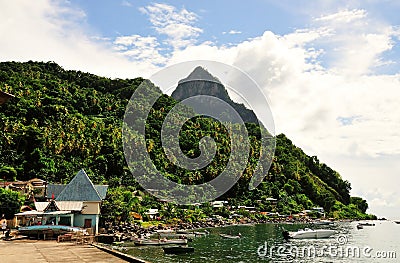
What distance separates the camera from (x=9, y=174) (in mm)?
60688

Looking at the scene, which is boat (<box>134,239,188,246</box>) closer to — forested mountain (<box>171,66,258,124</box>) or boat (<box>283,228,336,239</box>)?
boat (<box>283,228,336,239</box>)

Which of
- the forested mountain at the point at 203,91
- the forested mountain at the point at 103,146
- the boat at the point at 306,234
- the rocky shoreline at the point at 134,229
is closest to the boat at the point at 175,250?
the rocky shoreline at the point at 134,229

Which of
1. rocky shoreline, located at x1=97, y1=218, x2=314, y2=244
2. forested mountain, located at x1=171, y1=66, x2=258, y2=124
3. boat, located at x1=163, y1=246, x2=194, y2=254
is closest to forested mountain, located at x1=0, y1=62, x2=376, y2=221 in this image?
rocky shoreline, located at x1=97, y1=218, x2=314, y2=244

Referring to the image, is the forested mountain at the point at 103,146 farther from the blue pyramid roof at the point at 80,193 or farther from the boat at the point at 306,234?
the boat at the point at 306,234

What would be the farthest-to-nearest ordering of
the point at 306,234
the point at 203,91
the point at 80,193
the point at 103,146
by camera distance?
the point at 203,91, the point at 103,146, the point at 306,234, the point at 80,193

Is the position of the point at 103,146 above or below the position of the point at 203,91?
below

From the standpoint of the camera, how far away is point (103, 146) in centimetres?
7719

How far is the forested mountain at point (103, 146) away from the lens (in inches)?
2623

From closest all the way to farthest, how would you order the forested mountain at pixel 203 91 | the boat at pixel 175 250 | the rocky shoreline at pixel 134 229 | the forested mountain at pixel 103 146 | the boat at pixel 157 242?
1. the boat at pixel 175 250
2. the boat at pixel 157 242
3. the rocky shoreline at pixel 134 229
4. the forested mountain at pixel 103 146
5. the forested mountain at pixel 203 91

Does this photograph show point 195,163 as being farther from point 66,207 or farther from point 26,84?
point 66,207

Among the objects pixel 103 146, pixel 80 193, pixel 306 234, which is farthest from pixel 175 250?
pixel 103 146

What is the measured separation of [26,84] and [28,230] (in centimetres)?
7059

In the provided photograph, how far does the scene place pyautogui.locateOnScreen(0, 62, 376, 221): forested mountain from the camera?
66625 millimetres

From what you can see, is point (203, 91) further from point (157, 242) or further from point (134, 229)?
point (157, 242)
